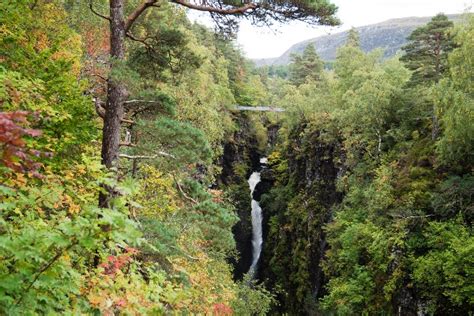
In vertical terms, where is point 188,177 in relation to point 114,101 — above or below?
below

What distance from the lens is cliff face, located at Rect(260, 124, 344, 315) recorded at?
89.1 ft

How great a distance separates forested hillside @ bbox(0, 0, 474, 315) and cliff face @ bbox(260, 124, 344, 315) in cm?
16

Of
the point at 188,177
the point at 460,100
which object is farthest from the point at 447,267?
the point at 188,177

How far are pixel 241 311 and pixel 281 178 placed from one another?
72.0 ft

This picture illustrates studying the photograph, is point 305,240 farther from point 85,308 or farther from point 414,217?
point 85,308

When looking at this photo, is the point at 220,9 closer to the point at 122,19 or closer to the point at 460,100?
the point at 122,19

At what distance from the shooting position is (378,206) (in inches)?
705

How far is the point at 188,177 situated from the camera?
16.6 meters

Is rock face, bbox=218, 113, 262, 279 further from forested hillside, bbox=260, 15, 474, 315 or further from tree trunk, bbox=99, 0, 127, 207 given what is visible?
tree trunk, bbox=99, 0, 127, 207

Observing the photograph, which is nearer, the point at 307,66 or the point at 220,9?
the point at 220,9

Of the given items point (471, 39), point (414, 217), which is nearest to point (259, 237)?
point (414, 217)

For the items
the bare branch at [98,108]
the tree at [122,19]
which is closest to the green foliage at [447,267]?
the tree at [122,19]

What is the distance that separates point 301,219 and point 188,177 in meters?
16.5

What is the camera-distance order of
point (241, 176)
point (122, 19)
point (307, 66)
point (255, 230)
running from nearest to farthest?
point (122, 19) < point (255, 230) < point (241, 176) < point (307, 66)
